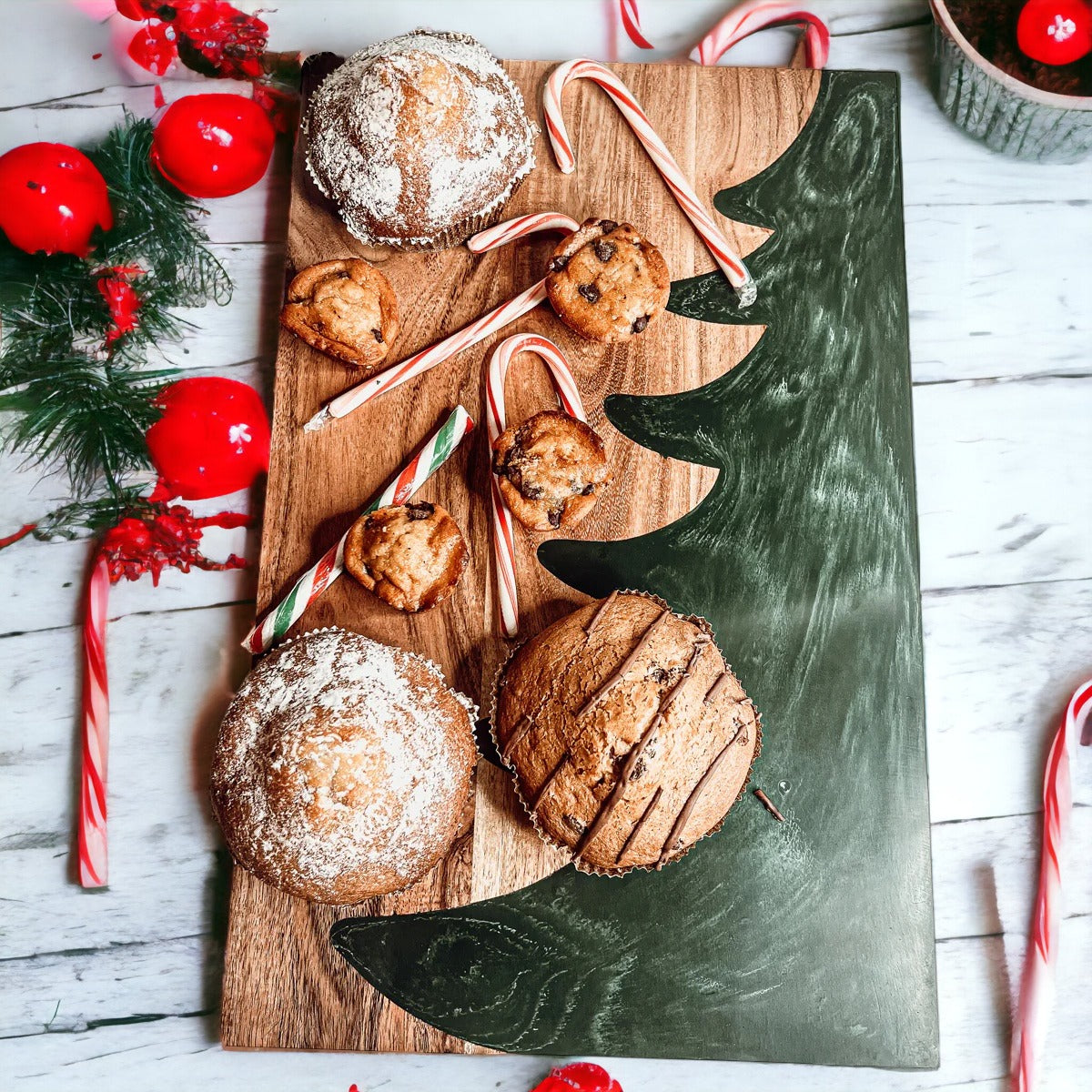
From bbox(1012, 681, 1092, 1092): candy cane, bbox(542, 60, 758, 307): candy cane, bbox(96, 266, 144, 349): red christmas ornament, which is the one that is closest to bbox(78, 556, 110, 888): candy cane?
bbox(96, 266, 144, 349): red christmas ornament

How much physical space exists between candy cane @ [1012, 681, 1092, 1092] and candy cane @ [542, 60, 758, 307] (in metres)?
1.40

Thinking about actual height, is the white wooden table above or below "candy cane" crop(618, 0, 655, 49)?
below

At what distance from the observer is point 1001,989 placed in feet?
7.93

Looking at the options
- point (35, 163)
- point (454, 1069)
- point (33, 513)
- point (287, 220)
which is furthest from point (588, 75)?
point (454, 1069)

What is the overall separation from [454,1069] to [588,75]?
2.60 metres

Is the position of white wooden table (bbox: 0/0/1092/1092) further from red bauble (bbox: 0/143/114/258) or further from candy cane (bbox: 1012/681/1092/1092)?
red bauble (bbox: 0/143/114/258)

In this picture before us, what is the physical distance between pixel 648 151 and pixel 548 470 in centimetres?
93

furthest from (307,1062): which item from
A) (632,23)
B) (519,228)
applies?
(632,23)

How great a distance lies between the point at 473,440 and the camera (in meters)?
2.36

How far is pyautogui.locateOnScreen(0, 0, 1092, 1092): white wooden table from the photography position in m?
2.39

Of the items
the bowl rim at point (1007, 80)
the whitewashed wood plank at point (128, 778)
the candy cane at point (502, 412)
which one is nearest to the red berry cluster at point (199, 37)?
the candy cane at point (502, 412)

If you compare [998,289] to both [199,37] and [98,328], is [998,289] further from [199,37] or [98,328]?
[98,328]

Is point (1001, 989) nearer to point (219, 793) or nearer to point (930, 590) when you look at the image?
point (930, 590)

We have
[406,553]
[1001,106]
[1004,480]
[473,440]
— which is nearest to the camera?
[406,553]
